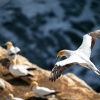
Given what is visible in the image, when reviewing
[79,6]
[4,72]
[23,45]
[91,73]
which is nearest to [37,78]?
[4,72]

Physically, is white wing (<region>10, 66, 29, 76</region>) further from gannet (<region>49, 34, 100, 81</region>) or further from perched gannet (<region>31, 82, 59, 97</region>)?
gannet (<region>49, 34, 100, 81</region>)

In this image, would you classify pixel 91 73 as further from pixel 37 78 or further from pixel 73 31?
pixel 37 78

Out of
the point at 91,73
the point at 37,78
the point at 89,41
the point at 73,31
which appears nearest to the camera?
the point at 89,41

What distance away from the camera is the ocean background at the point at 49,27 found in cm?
2550

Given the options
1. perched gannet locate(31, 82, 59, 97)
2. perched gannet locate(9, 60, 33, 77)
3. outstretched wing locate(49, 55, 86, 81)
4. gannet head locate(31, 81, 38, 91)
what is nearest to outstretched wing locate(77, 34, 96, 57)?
outstretched wing locate(49, 55, 86, 81)

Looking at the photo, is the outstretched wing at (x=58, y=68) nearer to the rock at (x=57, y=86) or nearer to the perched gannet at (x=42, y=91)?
the perched gannet at (x=42, y=91)

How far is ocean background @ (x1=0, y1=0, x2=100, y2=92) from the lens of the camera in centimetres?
2550

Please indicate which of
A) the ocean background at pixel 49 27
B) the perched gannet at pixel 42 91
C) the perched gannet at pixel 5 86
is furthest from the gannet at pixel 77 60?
the ocean background at pixel 49 27

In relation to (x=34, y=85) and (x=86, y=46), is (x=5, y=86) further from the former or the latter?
(x=86, y=46)

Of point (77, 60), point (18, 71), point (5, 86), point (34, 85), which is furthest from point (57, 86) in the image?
point (77, 60)

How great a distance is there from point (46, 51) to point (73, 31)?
8.94 feet

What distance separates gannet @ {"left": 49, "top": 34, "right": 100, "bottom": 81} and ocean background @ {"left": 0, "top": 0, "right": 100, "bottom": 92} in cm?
800

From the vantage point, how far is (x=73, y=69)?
24.9 meters

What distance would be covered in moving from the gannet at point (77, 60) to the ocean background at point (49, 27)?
26.2 feet
